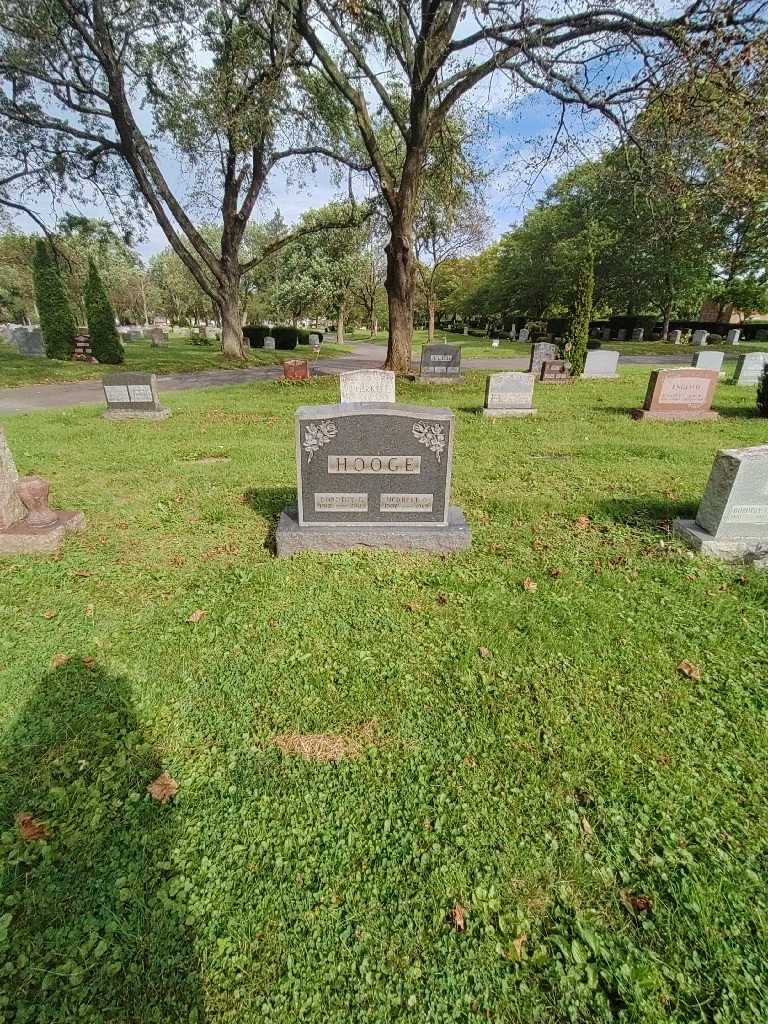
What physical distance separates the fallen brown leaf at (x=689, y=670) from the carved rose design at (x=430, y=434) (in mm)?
2499

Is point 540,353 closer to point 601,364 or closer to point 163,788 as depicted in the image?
point 601,364

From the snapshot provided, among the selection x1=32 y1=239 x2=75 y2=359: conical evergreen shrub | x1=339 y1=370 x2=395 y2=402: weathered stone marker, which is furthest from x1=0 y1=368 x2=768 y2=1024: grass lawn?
x1=32 y1=239 x2=75 y2=359: conical evergreen shrub

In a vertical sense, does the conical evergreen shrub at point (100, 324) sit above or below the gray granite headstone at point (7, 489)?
above

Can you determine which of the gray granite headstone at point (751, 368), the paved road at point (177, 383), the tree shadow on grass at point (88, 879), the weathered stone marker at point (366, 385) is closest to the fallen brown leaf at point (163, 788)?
the tree shadow on grass at point (88, 879)

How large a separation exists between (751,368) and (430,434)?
1670cm

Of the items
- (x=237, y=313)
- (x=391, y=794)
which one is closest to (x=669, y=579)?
(x=391, y=794)

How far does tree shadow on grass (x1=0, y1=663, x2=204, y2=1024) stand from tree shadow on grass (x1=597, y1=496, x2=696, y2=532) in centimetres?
499

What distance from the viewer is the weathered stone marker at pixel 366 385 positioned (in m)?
9.73

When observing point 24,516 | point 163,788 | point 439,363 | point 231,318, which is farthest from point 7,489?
point 231,318

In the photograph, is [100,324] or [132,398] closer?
[132,398]

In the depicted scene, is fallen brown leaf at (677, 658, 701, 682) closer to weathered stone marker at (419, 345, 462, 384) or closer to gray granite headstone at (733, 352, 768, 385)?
weathered stone marker at (419, 345, 462, 384)

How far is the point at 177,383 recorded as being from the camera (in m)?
17.0

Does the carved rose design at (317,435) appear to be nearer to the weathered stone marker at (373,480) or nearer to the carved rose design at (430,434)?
the weathered stone marker at (373,480)

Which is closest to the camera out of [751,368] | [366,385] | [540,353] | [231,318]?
[366,385]
